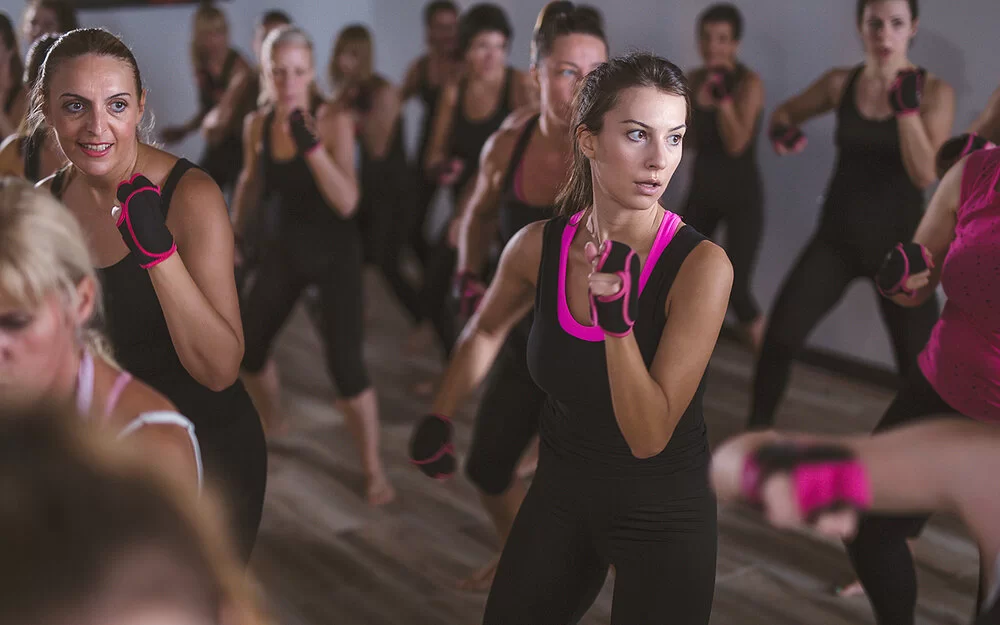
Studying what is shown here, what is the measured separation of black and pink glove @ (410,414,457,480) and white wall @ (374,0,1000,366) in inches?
103

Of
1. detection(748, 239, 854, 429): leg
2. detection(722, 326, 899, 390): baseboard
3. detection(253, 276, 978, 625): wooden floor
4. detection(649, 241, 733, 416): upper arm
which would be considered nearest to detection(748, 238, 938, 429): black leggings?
detection(748, 239, 854, 429): leg

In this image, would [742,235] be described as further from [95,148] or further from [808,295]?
[95,148]

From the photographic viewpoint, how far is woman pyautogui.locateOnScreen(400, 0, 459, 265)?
5.30 meters

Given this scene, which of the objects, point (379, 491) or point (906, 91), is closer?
point (906, 91)

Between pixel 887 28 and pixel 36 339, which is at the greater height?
pixel 887 28

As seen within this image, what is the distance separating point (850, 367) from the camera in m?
4.61

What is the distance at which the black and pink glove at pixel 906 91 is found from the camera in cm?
310

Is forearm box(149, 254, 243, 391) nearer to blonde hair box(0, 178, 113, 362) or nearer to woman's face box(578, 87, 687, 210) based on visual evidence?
blonde hair box(0, 178, 113, 362)

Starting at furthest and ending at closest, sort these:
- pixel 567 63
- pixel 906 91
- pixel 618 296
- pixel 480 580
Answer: pixel 906 91, pixel 480 580, pixel 567 63, pixel 618 296

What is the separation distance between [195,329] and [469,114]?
9.68ft

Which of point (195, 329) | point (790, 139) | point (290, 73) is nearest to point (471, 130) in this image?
point (290, 73)

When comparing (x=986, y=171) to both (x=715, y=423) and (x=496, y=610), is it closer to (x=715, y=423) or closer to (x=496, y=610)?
(x=496, y=610)

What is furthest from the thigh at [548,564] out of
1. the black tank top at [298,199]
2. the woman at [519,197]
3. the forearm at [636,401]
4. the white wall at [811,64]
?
the white wall at [811,64]

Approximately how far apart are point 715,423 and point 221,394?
8.25 feet
